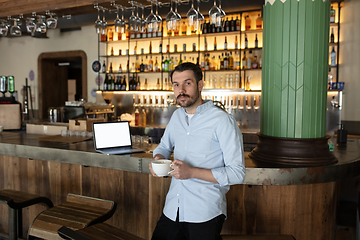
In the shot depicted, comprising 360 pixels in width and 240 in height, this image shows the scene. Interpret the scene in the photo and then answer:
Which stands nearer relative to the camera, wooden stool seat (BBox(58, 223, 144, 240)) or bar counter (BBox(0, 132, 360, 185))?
wooden stool seat (BBox(58, 223, 144, 240))

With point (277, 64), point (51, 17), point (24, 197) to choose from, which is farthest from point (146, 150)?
point (51, 17)

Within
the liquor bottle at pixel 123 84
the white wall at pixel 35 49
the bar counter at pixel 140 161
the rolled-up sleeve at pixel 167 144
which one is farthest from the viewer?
the white wall at pixel 35 49

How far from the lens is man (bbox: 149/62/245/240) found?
5.17ft

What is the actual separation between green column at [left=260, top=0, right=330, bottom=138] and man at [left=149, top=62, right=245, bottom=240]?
2.72ft

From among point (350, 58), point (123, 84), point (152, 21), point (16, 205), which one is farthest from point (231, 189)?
point (123, 84)

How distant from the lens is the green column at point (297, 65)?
2236mm

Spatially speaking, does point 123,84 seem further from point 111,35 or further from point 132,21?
point 132,21

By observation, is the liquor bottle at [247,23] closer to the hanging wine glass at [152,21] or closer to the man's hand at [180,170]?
the hanging wine glass at [152,21]

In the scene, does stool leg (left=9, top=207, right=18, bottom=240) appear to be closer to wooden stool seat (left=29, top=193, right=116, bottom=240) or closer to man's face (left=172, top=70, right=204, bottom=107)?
wooden stool seat (left=29, top=193, right=116, bottom=240)

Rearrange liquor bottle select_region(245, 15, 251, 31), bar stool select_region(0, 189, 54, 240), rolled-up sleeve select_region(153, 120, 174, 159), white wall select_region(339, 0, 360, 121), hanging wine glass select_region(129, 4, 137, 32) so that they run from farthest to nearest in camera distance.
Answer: liquor bottle select_region(245, 15, 251, 31) → white wall select_region(339, 0, 360, 121) → hanging wine glass select_region(129, 4, 137, 32) → bar stool select_region(0, 189, 54, 240) → rolled-up sleeve select_region(153, 120, 174, 159)

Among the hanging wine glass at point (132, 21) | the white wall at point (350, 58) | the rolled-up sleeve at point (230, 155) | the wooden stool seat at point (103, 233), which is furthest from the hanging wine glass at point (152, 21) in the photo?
the white wall at point (350, 58)

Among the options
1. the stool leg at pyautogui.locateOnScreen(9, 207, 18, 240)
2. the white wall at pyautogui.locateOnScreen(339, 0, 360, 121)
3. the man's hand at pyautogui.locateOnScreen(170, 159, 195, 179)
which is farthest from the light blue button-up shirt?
the white wall at pyautogui.locateOnScreen(339, 0, 360, 121)

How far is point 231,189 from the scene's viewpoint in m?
2.25

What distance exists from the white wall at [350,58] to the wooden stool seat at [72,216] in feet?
13.6
